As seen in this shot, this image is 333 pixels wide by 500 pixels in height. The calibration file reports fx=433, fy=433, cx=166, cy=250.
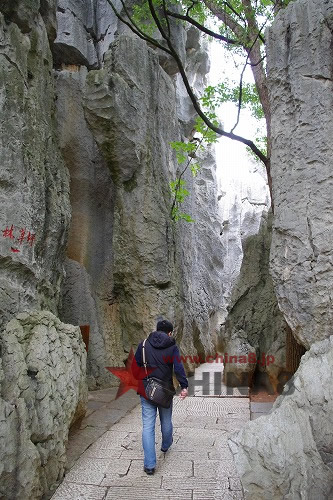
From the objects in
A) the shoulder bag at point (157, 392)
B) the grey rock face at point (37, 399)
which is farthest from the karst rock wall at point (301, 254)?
the grey rock face at point (37, 399)

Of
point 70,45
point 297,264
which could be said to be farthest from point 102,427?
point 70,45

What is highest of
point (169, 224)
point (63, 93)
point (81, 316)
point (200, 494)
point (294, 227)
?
point (63, 93)

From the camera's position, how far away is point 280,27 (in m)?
4.77

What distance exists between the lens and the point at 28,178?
253 inches

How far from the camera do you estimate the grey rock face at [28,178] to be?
597 centimetres

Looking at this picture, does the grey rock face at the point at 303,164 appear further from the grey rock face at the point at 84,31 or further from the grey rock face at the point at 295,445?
the grey rock face at the point at 84,31

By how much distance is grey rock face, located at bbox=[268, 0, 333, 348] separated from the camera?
4184 millimetres

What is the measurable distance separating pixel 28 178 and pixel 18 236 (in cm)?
92

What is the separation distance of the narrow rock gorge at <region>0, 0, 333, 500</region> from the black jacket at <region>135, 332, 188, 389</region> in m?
1.08

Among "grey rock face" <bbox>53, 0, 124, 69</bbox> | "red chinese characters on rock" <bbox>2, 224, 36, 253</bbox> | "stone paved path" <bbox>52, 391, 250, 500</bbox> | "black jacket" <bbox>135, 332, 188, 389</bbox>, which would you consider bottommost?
"stone paved path" <bbox>52, 391, 250, 500</bbox>

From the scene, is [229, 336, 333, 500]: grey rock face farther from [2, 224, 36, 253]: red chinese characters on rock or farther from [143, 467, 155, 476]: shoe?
[2, 224, 36, 253]: red chinese characters on rock

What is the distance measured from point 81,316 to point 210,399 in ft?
10.0

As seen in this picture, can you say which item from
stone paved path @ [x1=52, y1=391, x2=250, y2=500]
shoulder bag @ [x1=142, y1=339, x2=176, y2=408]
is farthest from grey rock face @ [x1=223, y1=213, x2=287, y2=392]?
shoulder bag @ [x1=142, y1=339, x2=176, y2=408]

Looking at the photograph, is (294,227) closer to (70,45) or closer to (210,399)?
(210,399)
